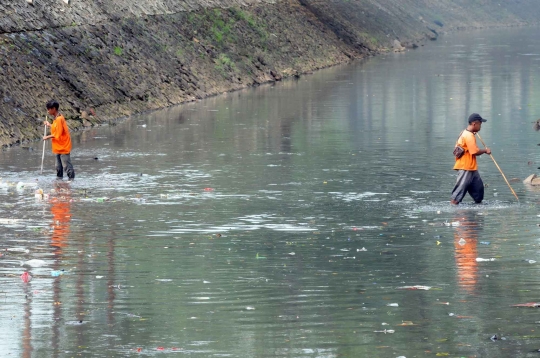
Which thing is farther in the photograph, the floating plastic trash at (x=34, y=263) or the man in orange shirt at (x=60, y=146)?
the man in orange shirt at (x=60, y=146)

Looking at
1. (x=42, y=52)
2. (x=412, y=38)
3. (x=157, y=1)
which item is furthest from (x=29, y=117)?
(x=412, y=38)

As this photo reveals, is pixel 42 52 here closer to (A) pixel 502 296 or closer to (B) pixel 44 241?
(B) pixel 44 241

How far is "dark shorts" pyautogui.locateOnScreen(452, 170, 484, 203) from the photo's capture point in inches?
731

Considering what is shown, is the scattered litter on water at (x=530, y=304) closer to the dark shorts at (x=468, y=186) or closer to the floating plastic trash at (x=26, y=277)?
the floating plastic trash at (x=26, y=277)

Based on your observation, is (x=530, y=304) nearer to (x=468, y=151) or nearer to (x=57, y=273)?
(x=57, y=273)

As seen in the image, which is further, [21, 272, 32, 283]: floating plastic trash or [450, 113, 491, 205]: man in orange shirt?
[450, 113, 491, 205]: man in orange shirt

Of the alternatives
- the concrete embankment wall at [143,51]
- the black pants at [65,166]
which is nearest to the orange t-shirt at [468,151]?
the black pants at [65,166]

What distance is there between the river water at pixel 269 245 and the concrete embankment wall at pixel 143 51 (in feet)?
7.11

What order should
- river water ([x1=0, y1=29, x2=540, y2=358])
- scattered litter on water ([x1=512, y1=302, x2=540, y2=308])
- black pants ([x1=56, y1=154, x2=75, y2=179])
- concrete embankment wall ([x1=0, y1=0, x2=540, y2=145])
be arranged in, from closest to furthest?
river water ([x1=0, y1=29, x2=540, y2=358]), scattered litter on water ([x1=512, y1=302, x2=540, y2=308]), black pants ([x1=56, y1=154, x2=75, y2=179]), concrete embankment wall ([x1=0, y1=0, x2=540, y2=145])

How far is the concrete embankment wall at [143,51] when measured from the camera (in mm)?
32375

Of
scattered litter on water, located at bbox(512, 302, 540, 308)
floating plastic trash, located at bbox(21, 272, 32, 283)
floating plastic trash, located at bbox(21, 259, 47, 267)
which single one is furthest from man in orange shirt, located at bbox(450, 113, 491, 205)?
floating plastic trash, located at bbox(21, 272, 32, 283)

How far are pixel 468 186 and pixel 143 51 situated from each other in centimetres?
2395

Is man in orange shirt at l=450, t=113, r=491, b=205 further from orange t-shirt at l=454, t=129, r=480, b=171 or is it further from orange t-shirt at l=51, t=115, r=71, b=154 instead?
orange t-shirt at l=51, t=115, r=71, b=154

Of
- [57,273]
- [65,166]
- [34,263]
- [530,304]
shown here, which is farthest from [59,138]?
[530,304]
